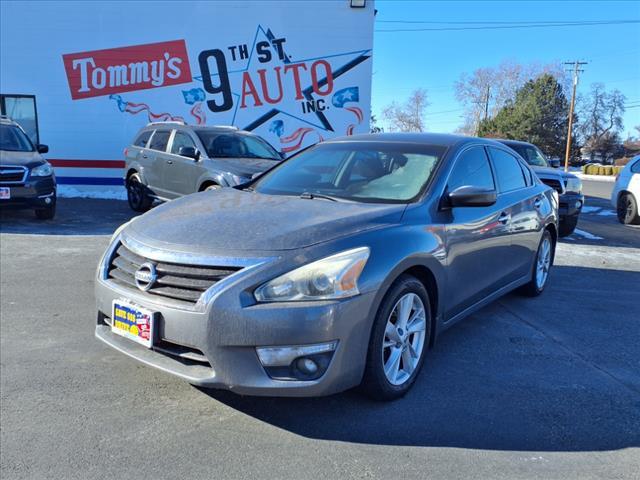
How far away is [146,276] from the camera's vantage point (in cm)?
296

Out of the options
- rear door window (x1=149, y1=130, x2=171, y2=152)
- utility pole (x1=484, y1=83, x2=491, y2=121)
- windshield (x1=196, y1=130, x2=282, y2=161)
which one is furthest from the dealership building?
utility pole (x1=484, y1=83, x2=491, y2=121)

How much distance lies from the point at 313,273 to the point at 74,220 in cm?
903

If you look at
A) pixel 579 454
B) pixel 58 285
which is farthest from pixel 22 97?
pixel 579 454

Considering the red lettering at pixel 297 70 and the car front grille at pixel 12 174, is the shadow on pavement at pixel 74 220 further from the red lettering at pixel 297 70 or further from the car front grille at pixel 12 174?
the red lettering at pixel 297 70

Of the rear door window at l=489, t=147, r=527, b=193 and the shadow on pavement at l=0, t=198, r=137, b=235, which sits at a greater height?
the rear door window at l=489, t=147, r=527, b=193

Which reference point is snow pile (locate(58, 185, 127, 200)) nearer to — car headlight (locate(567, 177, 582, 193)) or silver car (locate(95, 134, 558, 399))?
car headlight (locate(567, 177, 582, 193))

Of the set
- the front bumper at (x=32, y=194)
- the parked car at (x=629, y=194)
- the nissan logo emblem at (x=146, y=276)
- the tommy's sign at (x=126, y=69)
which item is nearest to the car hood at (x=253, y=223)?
the nissan logo emblem at (x=146, y=276)

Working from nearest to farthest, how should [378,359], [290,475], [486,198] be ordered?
[290,475] → [378,359] → [486,198]

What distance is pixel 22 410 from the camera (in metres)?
3.09

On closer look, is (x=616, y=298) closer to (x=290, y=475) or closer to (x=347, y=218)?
(x=347, y=218)

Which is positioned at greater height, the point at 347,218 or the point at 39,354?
the point at 347,218

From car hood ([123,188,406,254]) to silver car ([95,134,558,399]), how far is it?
0.04ft

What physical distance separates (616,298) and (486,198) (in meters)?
3.12

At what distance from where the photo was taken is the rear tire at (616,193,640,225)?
38.2 ft
